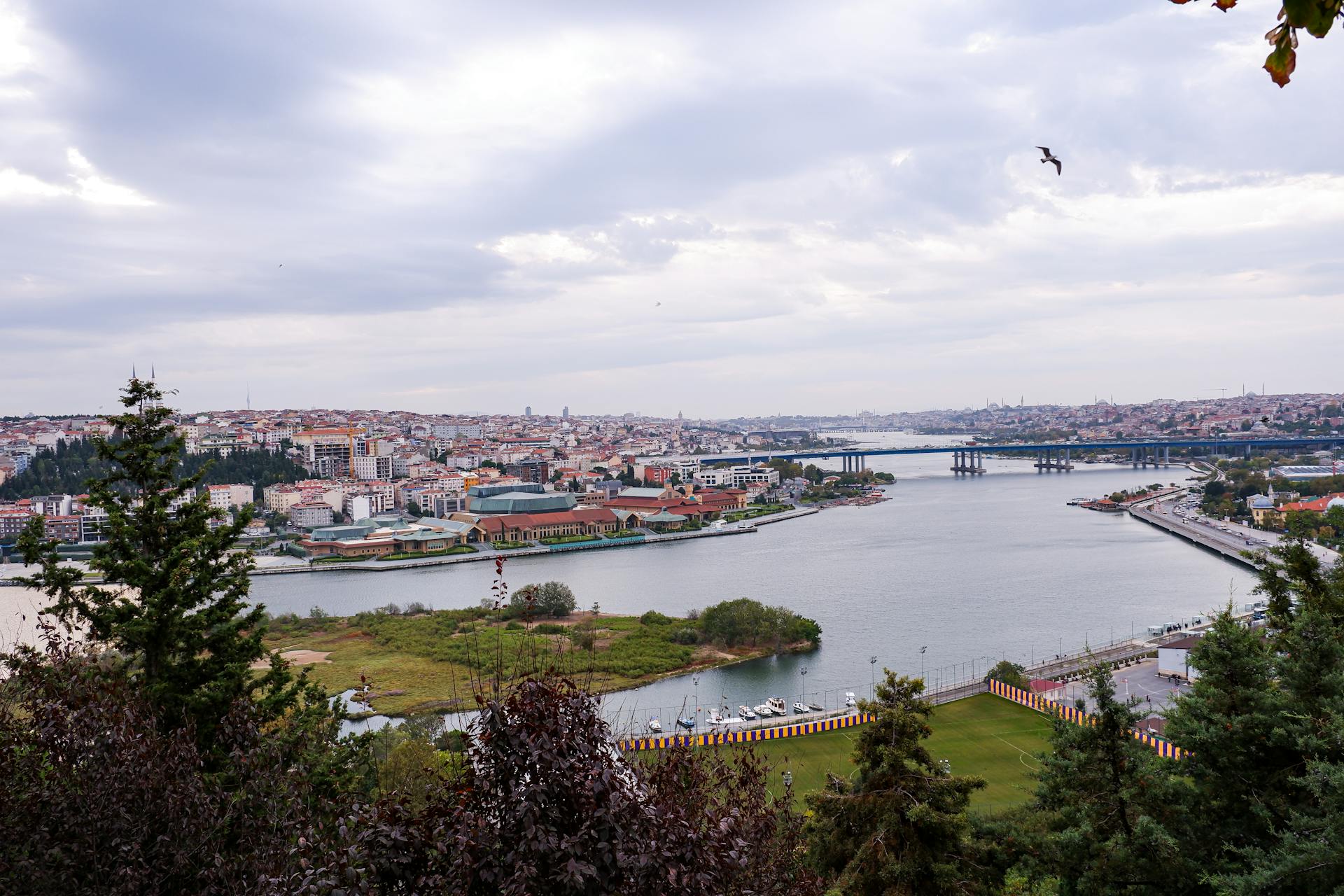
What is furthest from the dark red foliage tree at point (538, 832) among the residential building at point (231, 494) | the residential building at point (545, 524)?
→ the residential building at point (231, 494)

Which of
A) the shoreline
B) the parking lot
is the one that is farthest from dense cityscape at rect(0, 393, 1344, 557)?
the parking lot

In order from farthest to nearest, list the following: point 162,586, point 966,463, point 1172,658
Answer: point 966,463
point 1172,658
point 162,586

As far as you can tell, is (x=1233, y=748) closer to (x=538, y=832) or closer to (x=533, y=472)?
(x=538, y=832)

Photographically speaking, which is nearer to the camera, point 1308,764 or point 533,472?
point 1308,764

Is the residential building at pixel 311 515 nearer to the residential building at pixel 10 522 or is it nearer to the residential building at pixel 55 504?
the residential building at pixel 55 504

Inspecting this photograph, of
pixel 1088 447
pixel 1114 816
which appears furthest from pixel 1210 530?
pixel 1114 816

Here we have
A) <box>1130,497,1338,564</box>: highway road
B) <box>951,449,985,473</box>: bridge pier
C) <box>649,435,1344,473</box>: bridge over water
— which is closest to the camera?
<box>1130,497,1338,564</box>: highway road

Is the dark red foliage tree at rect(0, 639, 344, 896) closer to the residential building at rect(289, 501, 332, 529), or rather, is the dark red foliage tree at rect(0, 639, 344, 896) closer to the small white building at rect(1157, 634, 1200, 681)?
the small white building at rect(1157, 634, 1200, 681)
